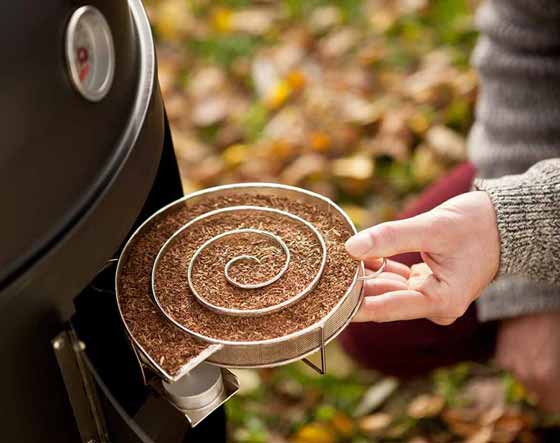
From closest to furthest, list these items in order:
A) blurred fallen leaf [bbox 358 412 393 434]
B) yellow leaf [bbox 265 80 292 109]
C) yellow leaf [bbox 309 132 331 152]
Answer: blurred fallen leaf [bbox 358 412 393 434], yellow leaf [bbox 309 132 331 152], yellow leaf [bbox 265 80 292 109]

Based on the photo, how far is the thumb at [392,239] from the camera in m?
A: 0.84

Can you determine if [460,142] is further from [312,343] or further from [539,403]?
[312,343]

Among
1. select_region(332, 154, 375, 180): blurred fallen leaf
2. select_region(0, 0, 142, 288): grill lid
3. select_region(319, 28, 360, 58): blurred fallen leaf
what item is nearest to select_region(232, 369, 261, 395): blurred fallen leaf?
select_region(332, 154, 375, 180): blurred fallen leaf

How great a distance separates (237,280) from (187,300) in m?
0.06

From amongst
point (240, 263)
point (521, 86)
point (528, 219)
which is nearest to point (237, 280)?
point (240, 263)

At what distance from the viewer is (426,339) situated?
1.41 metres

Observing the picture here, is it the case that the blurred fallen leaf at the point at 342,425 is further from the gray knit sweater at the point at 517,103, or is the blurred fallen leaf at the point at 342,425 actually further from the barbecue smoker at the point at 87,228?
the barbecue smoker at the point at 87,228

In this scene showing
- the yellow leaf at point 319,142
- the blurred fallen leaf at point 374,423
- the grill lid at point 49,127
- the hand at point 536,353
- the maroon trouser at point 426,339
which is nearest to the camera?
the grill lid at point 49,127

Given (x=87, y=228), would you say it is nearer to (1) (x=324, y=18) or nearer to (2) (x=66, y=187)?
(2) (x=66, y=187)

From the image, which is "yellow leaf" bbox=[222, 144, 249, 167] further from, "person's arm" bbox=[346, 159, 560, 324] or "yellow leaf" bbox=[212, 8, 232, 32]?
"person's arm" bbox=[346, 159, 560, 324]

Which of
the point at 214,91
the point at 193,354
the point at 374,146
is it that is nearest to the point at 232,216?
the point at 193,354

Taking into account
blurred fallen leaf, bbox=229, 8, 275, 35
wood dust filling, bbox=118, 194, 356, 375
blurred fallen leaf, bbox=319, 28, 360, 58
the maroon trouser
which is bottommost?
the maroon trouser

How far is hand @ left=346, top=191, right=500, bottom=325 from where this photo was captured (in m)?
0.92

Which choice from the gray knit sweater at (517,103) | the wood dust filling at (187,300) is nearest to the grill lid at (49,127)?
the wood dust filling at (187,300)
